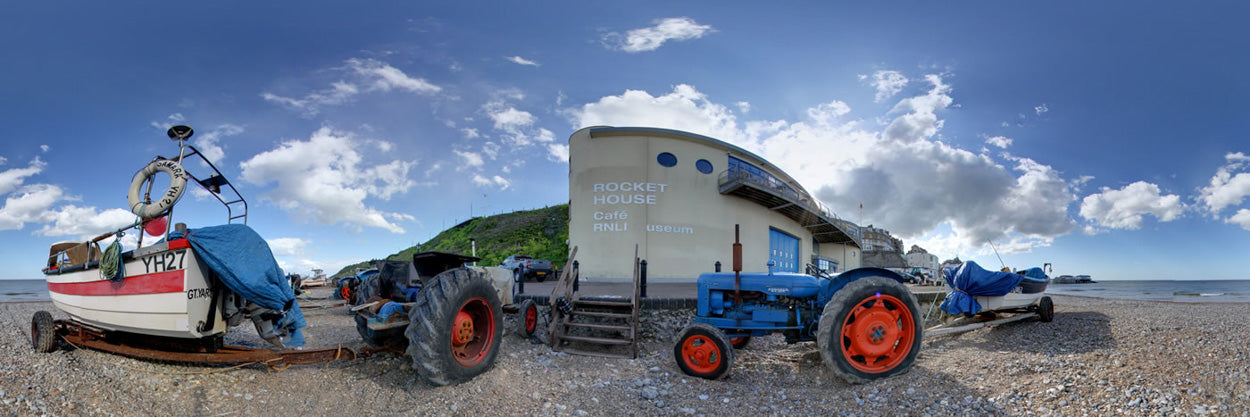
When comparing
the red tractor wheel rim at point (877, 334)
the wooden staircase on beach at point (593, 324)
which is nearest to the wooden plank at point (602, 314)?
the wooden staircase on beach at point (593, 324)

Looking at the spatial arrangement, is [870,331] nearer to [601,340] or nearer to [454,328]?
[601,340]

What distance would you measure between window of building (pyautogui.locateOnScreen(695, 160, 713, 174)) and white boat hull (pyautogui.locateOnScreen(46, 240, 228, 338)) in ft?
54.2

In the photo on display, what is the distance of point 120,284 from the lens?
4750mm

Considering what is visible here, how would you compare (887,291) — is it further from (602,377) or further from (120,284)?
(120,284)

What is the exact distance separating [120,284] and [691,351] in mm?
5677

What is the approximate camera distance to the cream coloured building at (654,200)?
60.0 feet

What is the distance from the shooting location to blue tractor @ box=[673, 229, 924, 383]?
17.6 ft

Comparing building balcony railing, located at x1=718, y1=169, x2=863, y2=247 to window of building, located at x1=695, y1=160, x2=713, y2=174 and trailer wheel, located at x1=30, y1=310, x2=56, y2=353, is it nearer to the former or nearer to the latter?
window of building, located at x1=695, y1=160, x2=713, y2=174

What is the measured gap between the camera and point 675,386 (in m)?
5.63

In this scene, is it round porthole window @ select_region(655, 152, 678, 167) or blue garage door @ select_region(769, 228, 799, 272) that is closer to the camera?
round porthole window @ select_region(655, 152, 678, 167)

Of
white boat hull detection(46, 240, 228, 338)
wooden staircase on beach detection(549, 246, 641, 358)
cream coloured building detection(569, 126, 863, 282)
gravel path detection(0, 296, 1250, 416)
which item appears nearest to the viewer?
gravel path detection(0, 296, 1250, 416)

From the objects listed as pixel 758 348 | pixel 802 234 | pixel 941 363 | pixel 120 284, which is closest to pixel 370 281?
pixel 120 284

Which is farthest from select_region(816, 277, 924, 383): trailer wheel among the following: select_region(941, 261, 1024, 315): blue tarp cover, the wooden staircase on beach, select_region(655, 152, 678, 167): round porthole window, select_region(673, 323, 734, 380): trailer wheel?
select_region(655, 152, 678, 167): round porthole window

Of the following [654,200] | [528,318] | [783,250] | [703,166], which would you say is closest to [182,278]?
[528,318]
